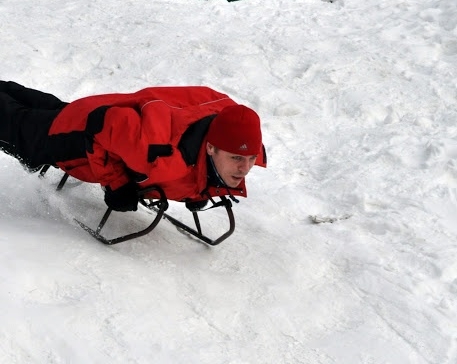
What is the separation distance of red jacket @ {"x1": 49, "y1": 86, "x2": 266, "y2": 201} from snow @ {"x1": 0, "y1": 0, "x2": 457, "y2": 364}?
361 millimetres

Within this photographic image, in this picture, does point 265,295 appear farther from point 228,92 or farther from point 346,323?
point 228,92

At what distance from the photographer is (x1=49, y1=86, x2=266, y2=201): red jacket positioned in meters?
2.79

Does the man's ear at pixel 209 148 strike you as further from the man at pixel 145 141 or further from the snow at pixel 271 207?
the snow at pixel 271 207

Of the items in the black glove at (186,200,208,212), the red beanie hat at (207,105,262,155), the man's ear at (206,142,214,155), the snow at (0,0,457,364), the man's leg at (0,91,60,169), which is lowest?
the snow at (0,0,457,364)

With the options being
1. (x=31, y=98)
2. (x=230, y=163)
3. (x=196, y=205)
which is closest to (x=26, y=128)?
(x=31, y=98)

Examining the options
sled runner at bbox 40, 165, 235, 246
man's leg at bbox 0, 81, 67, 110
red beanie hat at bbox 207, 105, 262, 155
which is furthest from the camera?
man's leg at bbox 0, 81, 67, 110

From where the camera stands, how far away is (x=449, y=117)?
4.62 m

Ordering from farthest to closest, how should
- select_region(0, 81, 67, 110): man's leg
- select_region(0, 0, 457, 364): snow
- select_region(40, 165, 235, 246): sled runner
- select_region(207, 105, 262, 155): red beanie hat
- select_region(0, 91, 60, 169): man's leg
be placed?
select_region(0, 81, 67, 110): man's leg
select_region(0, 91, 60, 169): man's leg
select_region(40, 165, 235, 246): sled runner
select_region(207, 105, 262, 155): red beanie hat
select_region(0, 0, 457, 364): snow

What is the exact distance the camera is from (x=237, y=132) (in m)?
2.76

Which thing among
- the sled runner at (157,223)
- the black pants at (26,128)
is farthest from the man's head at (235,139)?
the black pants at (26,128)

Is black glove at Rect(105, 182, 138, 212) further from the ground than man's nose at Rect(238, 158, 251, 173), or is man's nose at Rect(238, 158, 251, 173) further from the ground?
man's nose at Rect(238, 158, 251, 173)

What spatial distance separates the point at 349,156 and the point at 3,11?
3836 mm

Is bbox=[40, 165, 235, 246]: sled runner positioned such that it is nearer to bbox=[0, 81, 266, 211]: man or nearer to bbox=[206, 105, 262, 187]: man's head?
bbox=[0, 81, 266, 211]: man

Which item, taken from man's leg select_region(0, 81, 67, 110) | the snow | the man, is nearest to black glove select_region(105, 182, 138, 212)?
the man
